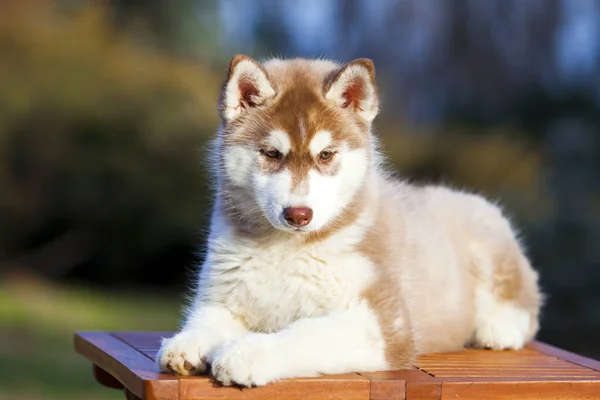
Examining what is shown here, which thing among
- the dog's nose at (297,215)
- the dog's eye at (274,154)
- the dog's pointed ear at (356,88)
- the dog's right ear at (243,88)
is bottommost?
the dog's nose at (297,215)

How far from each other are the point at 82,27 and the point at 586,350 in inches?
267

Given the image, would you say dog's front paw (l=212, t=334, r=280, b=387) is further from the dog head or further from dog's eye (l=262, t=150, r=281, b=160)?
dog's eye (l=262, t=150, r=281, b=160)

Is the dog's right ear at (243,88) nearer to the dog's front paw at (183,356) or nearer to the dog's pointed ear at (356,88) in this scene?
the dog's pointed ear at (356,88)

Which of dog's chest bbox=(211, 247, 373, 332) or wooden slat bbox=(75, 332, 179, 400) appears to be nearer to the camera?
wooden slat bbox=(75, 332, 179, 400)

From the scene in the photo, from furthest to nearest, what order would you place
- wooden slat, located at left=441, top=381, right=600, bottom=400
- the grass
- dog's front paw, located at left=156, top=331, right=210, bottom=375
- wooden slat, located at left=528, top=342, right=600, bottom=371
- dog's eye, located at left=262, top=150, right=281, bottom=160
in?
the grass < wooden slat, located at left=528, top=342, right=600, bottom=371 < dog's eye, located at left=262, top=150, right=281, bottom=160 < wooden slat, located at left=441, top=381, right=600, bottom=400 < dog's front paw, located at left=156, top=331, right=210, bottom=375

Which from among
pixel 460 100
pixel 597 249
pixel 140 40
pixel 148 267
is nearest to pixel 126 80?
pixel 140 40

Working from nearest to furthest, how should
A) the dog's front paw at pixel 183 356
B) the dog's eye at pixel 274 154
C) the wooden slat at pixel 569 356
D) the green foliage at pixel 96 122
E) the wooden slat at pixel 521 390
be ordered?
1. the dog's front paw at pixel 183 356
2. the wooden slat at pixel 521 390
3. the dog's eye at pixel 274 154
4. the wooden slat at pixel 569 356
5. the green foliage at pixel 96 122

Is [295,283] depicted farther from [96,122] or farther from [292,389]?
[96,122]

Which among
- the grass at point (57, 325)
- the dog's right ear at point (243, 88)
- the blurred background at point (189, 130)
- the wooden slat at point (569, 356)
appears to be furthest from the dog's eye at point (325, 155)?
the blurred background at point (189, 130)

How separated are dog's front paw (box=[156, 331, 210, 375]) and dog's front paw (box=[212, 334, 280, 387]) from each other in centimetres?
13

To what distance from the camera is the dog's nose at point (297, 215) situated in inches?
128

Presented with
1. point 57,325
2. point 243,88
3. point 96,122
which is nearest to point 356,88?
point 243,88

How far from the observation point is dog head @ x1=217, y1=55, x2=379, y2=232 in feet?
11.0

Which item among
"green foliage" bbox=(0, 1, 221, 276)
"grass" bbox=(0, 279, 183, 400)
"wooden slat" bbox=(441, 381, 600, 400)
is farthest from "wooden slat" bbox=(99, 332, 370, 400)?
"green foliage" bbox=(0, 1, 221, 276)
